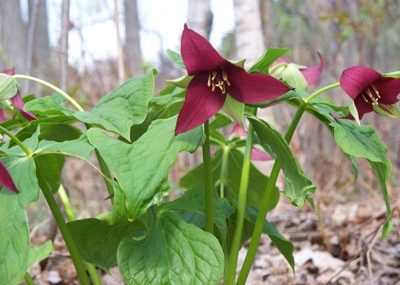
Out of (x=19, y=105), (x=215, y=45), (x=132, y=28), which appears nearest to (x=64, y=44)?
(x=19, y=105)

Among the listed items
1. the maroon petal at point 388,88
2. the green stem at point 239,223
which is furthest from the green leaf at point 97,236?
the maroon petal at point 388,88

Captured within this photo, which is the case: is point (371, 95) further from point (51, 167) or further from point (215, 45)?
point (215, 45)

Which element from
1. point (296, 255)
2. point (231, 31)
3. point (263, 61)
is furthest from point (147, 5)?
point (263, 61)

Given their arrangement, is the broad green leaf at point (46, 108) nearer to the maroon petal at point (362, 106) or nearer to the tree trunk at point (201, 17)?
the maroon petal at point (362, 106)

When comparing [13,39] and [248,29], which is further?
[13,39]

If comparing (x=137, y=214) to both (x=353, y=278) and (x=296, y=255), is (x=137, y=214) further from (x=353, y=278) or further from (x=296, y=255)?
(x=296, y=255)
